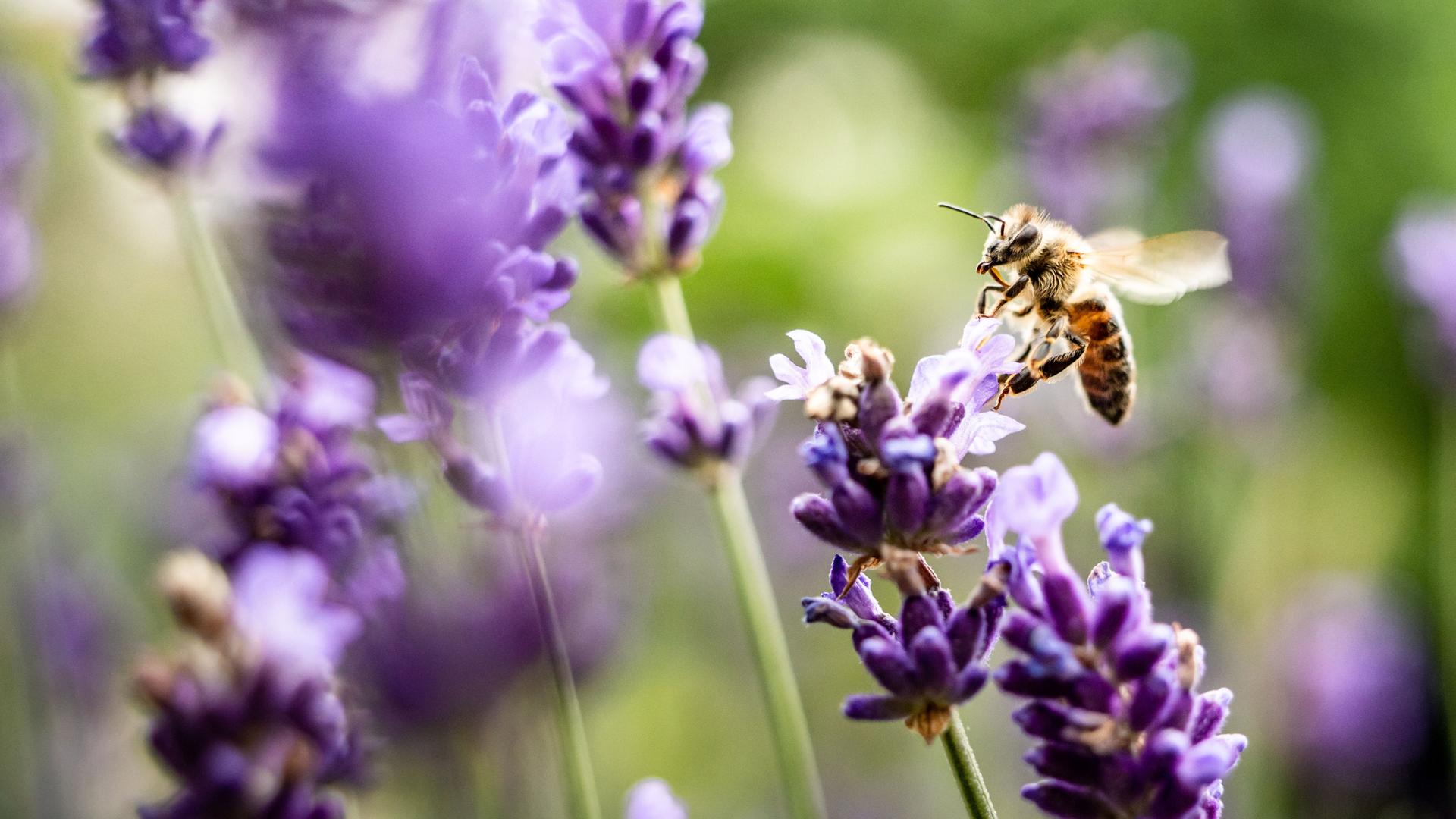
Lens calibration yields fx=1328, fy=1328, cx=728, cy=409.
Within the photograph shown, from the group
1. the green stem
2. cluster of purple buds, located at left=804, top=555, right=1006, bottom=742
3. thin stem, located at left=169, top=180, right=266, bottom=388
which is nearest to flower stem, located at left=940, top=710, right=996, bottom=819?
cluster of purple buds, located at left=804, top=555, right=1006, bottom=742

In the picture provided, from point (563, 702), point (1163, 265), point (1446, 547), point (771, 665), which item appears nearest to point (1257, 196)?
point (1446, 547)

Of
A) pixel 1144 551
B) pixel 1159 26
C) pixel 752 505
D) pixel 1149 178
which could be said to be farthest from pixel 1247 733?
pixel 1159 26

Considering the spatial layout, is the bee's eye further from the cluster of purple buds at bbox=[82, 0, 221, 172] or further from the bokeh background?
the cluster of purple buds at bbox=[82, 0, 221, 172]

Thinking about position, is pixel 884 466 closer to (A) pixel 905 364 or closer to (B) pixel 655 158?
(B) pixel 655 158

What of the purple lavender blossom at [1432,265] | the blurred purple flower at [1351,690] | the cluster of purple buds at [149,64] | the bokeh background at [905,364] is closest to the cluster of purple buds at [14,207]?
the bokeh background at [905,364]

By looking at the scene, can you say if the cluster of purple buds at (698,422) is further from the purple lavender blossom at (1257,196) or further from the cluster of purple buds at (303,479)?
the purple lavender blossom at (1257,196)
